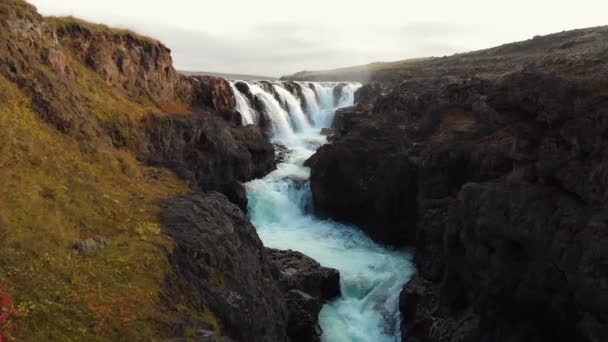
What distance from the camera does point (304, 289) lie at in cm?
2570

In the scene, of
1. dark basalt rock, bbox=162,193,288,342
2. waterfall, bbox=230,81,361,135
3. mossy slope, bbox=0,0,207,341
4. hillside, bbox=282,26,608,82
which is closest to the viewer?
mossy slope, bbox=0,0,207,341

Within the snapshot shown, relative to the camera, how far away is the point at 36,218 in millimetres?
14445

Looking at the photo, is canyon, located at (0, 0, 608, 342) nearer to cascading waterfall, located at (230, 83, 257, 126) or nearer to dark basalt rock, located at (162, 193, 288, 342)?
dark basalt rock, located at (162, 193, 288, 342)

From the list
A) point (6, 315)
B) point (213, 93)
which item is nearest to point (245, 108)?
point (213, 93)

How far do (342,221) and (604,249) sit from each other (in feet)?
86.2

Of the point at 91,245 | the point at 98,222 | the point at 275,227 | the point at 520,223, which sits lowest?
the point at 275,227

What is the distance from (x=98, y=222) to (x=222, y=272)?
15.1ft

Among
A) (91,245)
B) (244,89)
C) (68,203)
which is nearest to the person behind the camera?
(91,245)

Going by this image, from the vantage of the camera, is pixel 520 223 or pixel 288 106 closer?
pixel 520 223

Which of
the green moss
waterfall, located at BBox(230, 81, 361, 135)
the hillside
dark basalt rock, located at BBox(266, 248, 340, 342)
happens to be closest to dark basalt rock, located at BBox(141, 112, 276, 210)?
dark basalt rock, located at BBox(266, 248, 340, 342)

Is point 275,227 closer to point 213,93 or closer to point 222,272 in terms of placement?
point 213,93

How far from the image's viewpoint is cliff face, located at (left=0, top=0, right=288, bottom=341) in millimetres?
12648

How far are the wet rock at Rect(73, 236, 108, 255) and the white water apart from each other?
12631mm

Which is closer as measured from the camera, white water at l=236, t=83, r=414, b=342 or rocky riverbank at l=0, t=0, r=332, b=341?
rocky riverbank at l=0, t=0, r=332, b=341
